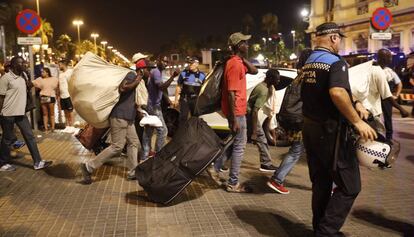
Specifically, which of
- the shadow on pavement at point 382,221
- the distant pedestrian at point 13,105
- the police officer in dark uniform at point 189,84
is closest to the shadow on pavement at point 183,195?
the shadow on pavement at point 382,221

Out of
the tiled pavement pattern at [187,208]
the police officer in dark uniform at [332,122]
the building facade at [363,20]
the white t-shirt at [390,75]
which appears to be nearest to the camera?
the police officer in dark uniform at [332,122]

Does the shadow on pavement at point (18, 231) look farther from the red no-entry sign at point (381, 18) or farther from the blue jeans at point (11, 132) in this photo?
the red no-entry sign at point (381, 18)

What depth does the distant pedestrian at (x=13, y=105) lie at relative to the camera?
261 inches

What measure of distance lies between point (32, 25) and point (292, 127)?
27.0 feet

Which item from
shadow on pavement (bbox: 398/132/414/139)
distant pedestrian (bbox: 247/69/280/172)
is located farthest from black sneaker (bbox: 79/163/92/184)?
shadow on pavement (bbox: 398/132/414/139)

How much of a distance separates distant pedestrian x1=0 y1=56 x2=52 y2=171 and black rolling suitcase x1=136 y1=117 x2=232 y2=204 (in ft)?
8.99

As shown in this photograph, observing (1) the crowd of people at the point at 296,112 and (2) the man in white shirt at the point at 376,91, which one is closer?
(1) the crowd of people at the point at 296,112

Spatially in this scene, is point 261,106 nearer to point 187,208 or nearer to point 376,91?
point 376,91

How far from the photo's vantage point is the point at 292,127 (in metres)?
5.50

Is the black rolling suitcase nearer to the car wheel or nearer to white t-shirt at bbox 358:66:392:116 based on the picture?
white t-shirt at bbox 358:66:392:116

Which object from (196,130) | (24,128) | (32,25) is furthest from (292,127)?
(32,25)

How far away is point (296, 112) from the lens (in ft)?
17.7

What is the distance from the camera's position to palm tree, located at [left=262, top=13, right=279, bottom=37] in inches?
2886

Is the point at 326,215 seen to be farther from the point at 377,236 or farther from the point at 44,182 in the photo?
the point at 44,182
